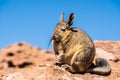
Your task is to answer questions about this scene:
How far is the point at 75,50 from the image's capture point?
13.9m

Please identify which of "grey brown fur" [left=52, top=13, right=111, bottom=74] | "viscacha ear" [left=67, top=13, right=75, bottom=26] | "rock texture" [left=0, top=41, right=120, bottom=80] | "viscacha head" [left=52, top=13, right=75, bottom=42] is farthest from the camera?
"viscacha ear" [left=67, top=13, right=75, bottom=26]

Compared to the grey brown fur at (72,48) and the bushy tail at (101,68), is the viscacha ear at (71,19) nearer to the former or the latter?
the grey brown fur at (72,48)

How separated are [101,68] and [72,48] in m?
A: 1.22

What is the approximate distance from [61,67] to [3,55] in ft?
116

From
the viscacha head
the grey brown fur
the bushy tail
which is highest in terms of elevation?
the viscacha head

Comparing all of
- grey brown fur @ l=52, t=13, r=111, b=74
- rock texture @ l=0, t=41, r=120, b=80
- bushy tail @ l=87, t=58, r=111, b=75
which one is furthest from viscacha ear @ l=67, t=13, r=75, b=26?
bushy tail @ l=87, t=58, r=111, b=75

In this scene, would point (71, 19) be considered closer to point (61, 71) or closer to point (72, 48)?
point (72, 48)

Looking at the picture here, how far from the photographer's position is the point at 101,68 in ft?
47.5

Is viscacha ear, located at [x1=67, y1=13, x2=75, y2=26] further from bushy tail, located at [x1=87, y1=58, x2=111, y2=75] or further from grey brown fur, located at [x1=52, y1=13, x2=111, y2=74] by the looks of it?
bushy tail, located at [x1=87, y1=58, x2=111, y2=75]

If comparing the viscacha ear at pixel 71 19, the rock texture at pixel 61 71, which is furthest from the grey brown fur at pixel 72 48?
the rock texture at pixel 61 71

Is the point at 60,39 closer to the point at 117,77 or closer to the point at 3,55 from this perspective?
the point at 117,77

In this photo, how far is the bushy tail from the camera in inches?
565

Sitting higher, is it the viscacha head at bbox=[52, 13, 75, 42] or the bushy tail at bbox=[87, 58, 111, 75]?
the viscacha head at bbox=[52, 13, 75, 42]

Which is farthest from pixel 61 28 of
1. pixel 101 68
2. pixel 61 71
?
pixel 101 68
